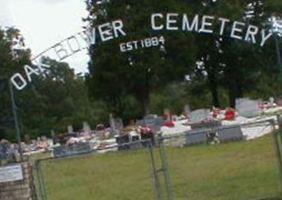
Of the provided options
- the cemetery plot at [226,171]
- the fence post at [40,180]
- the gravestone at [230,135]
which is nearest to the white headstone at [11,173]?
the fence post at [40,180]

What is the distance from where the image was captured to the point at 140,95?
52.0 metres

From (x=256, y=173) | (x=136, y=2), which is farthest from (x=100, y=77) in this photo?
(x=256, y=173)

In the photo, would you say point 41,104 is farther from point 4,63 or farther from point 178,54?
point 178,54

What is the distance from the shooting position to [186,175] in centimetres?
1722

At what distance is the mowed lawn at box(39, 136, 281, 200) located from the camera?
Answer: 14.2 m

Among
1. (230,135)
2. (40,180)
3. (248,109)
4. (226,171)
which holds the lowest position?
(226,171)

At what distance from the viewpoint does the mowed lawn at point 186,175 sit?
46.7 feet

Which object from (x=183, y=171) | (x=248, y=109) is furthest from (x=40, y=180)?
(x=248, y=109)

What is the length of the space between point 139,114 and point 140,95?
262 inches

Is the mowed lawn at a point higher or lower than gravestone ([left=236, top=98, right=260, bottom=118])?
lower

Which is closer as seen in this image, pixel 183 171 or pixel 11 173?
pixel 11 173

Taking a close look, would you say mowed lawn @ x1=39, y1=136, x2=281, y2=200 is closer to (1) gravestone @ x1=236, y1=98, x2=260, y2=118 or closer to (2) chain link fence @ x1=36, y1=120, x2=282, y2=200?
(2) chain link fence @ x1=36, y1=120, x2=282, y2=200

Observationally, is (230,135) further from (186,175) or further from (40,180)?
(40,180)

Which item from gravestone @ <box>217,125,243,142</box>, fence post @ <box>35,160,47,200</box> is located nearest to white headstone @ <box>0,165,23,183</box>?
fence post @ <box>35,160,47,200</box>
